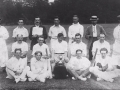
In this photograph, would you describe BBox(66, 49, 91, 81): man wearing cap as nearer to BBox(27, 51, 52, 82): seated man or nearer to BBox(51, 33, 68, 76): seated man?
BBox(51, 33, 68, 76): seated man

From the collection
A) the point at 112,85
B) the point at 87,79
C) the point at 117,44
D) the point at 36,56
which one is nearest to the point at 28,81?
the point at 36,56

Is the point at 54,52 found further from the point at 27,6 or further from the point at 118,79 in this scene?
the point at 27,6

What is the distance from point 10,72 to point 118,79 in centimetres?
300

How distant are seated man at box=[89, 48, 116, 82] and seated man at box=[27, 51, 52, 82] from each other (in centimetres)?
122

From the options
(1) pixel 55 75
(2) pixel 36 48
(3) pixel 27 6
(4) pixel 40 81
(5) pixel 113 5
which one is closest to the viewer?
(4) pixel 40 81

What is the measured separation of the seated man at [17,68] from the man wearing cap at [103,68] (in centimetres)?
186

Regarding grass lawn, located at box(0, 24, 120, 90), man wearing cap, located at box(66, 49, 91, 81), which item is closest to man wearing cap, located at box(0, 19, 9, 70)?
grass lawn, located at box(0, 24, 120, 90)

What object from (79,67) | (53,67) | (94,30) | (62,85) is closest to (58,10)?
(94,30)

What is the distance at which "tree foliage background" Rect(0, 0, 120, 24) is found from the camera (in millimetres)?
6843

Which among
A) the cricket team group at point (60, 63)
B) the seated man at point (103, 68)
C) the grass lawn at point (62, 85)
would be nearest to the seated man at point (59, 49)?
the cricket team group at point (60, 63)

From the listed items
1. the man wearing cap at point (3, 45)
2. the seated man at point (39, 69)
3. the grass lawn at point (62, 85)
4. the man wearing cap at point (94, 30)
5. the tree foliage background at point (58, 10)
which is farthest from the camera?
the tree foliage background at point (58, 10)

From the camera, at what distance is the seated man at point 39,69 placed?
5094mm

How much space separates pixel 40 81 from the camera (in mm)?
5059

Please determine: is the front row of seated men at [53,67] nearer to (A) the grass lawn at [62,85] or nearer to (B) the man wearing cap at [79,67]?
(B) the man wearing cap at [79,67]
